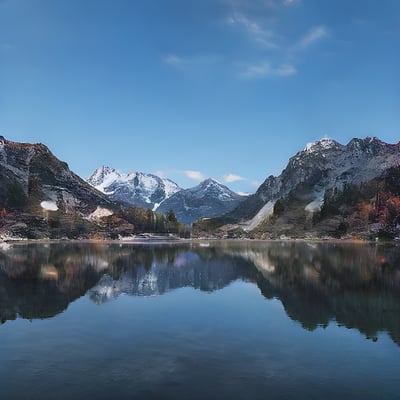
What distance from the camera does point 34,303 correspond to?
71500mm

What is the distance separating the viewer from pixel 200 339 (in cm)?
4834

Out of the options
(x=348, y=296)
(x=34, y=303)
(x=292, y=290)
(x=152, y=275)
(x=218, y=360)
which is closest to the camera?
(x=218, y=360)

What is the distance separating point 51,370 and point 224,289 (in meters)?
57.4

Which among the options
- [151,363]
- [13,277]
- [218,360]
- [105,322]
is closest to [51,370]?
[151,363]

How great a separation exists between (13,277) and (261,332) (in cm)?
7023

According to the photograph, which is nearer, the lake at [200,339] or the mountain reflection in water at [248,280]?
the lake at [200,339]

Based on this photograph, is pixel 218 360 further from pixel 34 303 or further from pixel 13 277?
pixel 13 277

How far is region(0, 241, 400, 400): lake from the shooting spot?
33.3m

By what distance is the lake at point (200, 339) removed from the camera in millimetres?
33344

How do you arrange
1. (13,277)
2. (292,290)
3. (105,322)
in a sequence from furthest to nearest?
(13,277) → (292,290) → (105,322)

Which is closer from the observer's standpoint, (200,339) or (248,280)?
(200,339)

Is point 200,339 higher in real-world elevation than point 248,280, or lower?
lower

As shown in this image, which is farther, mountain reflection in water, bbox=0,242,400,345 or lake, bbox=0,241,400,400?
mountain reflection in water, bbox=0,242,400,345

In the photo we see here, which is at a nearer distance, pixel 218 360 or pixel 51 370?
pixel 51 370
